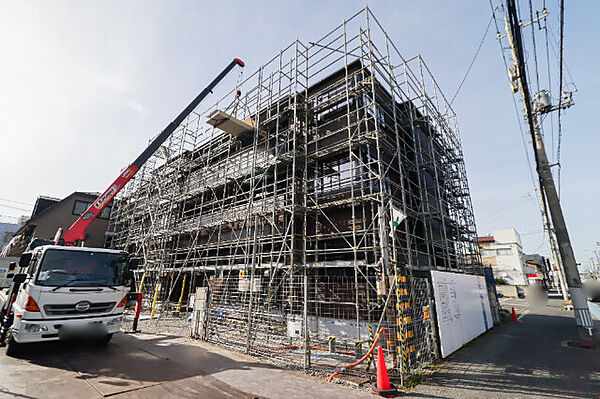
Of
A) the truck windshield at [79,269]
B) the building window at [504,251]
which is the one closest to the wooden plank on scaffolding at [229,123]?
the truck windshield at [79,269]

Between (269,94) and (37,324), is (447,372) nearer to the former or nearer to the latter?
(37,324)

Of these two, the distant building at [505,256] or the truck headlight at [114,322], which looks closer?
the truck headlight at [114,322]

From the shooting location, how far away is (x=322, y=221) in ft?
35.8

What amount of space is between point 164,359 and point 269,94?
39.0 feet

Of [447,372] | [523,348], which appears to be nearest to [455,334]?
[447,372]

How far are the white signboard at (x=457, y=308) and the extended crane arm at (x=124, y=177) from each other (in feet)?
41.8

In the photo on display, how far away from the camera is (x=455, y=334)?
24.7 feet

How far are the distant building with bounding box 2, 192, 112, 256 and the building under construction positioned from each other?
10553 millimetres

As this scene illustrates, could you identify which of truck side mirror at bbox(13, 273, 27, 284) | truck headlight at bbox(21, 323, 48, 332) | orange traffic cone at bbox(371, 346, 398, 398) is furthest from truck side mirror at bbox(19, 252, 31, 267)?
orange traffic cone at bbox(371, 346, 398, 398)

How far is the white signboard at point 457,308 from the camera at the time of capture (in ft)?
22.6

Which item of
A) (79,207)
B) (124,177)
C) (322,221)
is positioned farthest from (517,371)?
(79,207)

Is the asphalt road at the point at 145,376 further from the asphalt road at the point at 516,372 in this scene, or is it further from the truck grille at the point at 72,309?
the asphalt road at the point at 516,372

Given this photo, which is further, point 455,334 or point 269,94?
point 269,94

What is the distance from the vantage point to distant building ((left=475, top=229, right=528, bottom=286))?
41594mm
